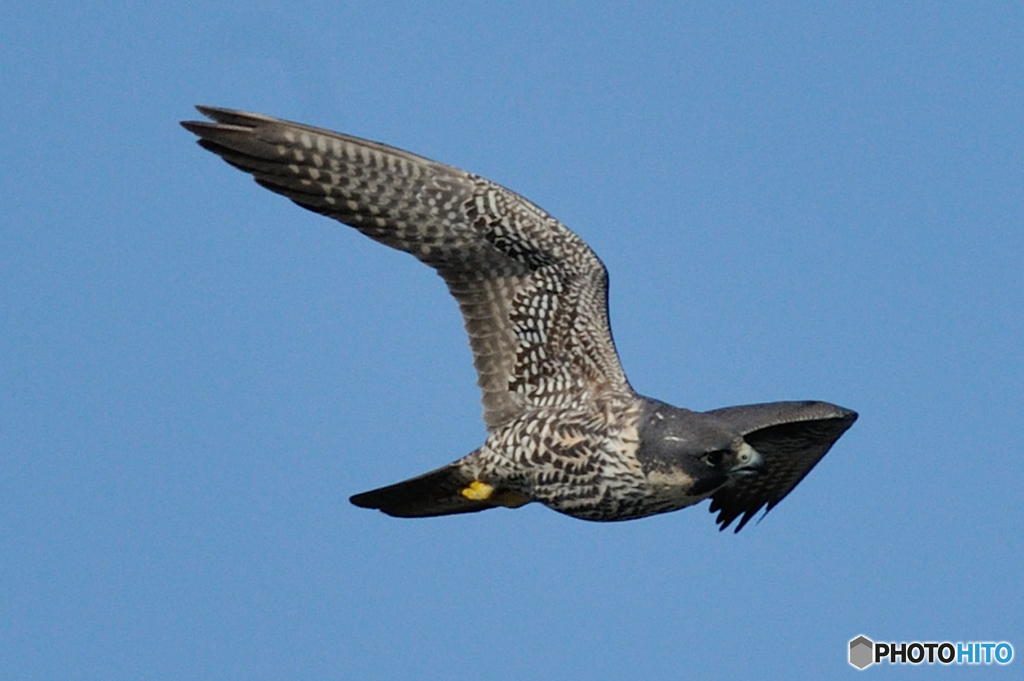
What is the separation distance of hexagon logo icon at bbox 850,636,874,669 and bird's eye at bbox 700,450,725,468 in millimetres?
4833

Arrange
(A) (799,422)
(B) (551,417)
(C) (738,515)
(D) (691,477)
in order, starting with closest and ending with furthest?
(D) (691,477) < (B) (551,417) < (A) (799,422) < (C) (738,515)

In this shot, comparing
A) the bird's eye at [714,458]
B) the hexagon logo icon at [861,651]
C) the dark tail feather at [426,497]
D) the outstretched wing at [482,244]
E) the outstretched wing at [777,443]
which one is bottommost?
the hexagon logo icon at [861,651]

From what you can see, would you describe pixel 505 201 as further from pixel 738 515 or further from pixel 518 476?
pixel 738 515

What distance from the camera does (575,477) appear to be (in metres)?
13.6

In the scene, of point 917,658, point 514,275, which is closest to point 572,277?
Answer: point 514,275

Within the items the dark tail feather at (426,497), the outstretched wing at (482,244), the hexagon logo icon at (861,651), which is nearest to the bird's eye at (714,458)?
the outstretched wing at (482,244)

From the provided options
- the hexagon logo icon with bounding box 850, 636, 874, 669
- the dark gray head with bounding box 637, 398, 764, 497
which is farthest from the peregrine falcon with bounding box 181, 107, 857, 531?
the hexagon logo icon with bounding box 850, 636, 874, 669

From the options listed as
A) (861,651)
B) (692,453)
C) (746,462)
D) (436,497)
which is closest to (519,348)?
(436,497)

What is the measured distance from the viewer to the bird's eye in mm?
13217

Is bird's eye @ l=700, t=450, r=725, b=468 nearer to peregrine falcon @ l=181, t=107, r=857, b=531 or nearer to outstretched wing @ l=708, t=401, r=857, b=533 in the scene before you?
peregrine falcon @ l=181, t=107, r=857, b=531

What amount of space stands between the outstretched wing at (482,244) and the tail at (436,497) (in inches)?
21.0

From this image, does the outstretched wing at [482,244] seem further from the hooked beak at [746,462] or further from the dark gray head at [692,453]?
the hooked beak at [746,462]

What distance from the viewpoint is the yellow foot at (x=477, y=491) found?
47.3ft

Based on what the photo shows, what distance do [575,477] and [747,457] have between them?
1294 millimetres
